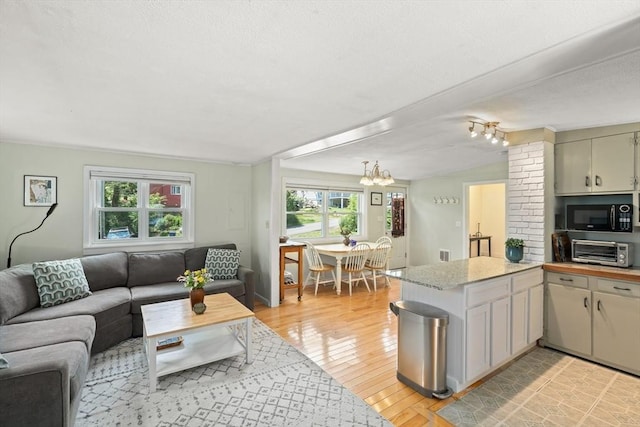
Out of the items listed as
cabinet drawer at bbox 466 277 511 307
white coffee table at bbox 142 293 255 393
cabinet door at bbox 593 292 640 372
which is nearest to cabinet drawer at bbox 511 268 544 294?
cabinet drawer at bbox 466 277 511 307

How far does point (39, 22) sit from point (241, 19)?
873 millimetres

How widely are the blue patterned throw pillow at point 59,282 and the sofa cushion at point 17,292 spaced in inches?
2.5

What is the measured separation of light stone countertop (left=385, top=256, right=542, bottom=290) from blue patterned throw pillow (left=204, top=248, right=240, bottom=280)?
7.62ft

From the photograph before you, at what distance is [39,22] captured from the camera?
1290mm

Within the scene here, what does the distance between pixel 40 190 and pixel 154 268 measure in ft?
5.12

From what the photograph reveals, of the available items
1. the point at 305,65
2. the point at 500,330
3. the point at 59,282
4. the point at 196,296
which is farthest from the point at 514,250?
the point at 59,282

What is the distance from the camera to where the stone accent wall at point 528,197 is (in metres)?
3.14

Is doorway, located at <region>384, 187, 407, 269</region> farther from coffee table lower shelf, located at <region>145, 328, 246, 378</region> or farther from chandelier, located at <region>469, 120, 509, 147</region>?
coffee table lower shelf, located at <region>145, 328, 246, 378</region>

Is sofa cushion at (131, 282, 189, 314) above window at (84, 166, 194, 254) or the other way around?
the other way around

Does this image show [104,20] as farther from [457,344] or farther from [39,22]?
[457,344]

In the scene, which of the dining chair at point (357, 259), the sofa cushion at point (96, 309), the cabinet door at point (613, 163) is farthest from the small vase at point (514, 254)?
the sofa cushion at point (96, 309)

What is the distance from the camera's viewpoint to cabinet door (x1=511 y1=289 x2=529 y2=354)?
269 centimetres

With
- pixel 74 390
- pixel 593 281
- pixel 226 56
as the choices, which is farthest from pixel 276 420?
pixel 593 281

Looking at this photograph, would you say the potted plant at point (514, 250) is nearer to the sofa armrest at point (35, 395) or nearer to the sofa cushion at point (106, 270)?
the sofa armrest at point (35, 395)
